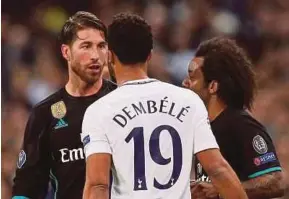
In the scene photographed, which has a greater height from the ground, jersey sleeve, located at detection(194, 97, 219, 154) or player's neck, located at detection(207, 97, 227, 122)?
player's neck, located at detection(207, 97, 227, 122)

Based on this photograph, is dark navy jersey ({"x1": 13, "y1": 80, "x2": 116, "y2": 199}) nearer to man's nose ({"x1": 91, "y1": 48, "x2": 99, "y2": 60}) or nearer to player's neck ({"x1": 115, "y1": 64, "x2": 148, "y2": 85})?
man's nose ({"x1": 91, "y1": 48, "x2": 99, "y2": 60})

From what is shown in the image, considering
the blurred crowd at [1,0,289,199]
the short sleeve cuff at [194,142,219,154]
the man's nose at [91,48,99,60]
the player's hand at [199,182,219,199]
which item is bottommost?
the player's hand at [199,182,219,199]

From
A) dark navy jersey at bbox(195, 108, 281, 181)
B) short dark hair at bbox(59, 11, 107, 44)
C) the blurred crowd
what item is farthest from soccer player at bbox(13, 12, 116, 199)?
the blurred crowd

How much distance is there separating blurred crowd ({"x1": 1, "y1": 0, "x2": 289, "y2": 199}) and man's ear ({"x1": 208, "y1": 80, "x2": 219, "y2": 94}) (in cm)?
382

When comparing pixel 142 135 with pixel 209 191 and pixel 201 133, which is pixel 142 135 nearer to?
pixel 201 133

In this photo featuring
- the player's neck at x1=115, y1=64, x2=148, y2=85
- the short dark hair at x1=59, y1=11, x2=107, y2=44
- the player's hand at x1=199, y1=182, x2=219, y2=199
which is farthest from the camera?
the short dark hair at x1=59, y1=11, x2=107, y2=44

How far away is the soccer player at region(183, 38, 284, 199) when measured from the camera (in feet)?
13.6

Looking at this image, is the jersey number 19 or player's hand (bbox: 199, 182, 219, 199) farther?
player's hand (bbox: 199, 182, 219, 199)

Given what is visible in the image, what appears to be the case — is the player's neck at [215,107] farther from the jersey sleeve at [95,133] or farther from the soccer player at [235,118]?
the jersey sleeve at [95,133]

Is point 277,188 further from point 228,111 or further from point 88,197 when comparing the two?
point 88,197

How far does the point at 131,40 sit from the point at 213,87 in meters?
0.87

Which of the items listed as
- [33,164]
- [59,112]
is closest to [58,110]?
[59,112]

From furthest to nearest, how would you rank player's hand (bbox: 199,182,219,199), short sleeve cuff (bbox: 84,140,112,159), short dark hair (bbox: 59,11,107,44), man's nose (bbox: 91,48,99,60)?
short dark hair (bbox: 59,11,107,44), man's nose (bbox: 91,48,99,60), player's hand (bbox: 199,182,219,199), short sleeve cuff (bbox: 84,140,112,159)

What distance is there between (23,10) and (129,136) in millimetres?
5850
